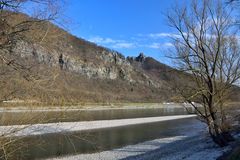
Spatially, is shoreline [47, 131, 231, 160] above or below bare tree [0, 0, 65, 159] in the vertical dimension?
below

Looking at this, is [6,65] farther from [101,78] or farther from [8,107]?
[101,78]

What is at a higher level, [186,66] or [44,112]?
[186,66]

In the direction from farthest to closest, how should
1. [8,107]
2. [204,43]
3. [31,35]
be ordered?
[204,43]
[8,107]
[31,35]

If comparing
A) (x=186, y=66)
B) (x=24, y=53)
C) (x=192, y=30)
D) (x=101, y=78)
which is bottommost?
(x=24, y=53)

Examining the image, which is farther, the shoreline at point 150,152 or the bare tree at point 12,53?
the shoreline at point 150,152

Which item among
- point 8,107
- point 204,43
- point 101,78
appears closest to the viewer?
point 8,107

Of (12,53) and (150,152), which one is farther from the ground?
(12,53)

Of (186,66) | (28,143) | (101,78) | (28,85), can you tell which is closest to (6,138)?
(28,143)

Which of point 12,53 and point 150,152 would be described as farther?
point 150,152

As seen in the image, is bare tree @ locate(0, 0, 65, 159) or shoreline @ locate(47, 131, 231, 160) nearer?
bare tree @ locate(0, 0, 65, 159)

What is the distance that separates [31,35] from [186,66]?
17148 mm

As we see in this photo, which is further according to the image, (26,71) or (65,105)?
(65,105)

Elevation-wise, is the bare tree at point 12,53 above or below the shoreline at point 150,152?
above

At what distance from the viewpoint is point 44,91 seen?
18.3 feet
